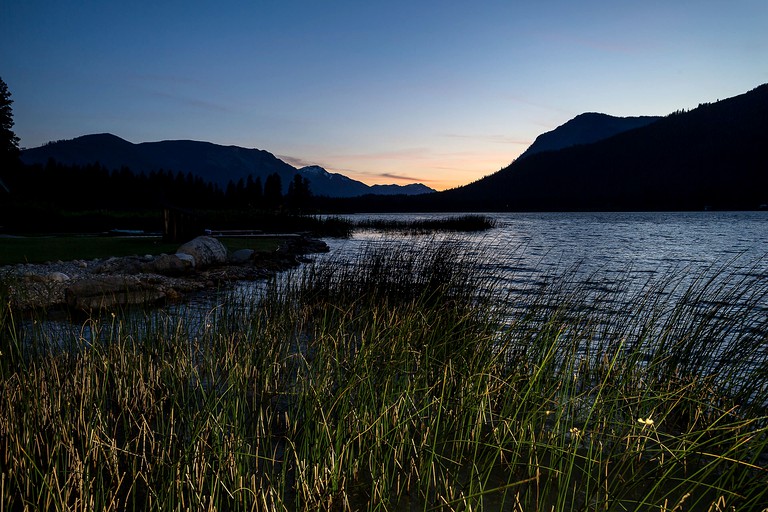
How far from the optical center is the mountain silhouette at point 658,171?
404 feet

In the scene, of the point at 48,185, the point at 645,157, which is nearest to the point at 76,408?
the point at 48,185

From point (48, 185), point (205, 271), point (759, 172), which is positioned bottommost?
point (205, 271)

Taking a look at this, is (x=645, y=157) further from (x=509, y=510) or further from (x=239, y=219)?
(x=509, y=510)

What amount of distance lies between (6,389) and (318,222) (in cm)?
3680

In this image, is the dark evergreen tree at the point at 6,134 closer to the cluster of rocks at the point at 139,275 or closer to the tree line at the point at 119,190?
the tree line at the point at 119,190

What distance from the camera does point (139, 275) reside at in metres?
11.9

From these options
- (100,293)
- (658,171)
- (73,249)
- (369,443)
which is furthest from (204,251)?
(658,171)

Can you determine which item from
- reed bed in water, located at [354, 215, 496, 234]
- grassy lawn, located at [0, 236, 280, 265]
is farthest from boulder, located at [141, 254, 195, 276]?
reed bed in water, located at [354, 215, 496, 234]

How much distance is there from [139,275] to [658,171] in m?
163

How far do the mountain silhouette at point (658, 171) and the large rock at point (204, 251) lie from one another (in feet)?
415

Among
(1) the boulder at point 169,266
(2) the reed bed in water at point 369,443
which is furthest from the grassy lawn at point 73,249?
(2) the reed bed in water at point 369,443

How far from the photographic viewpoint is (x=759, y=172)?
121312mm

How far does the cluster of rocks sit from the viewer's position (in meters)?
8.42

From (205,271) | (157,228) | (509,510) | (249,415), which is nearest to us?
(509,510)
